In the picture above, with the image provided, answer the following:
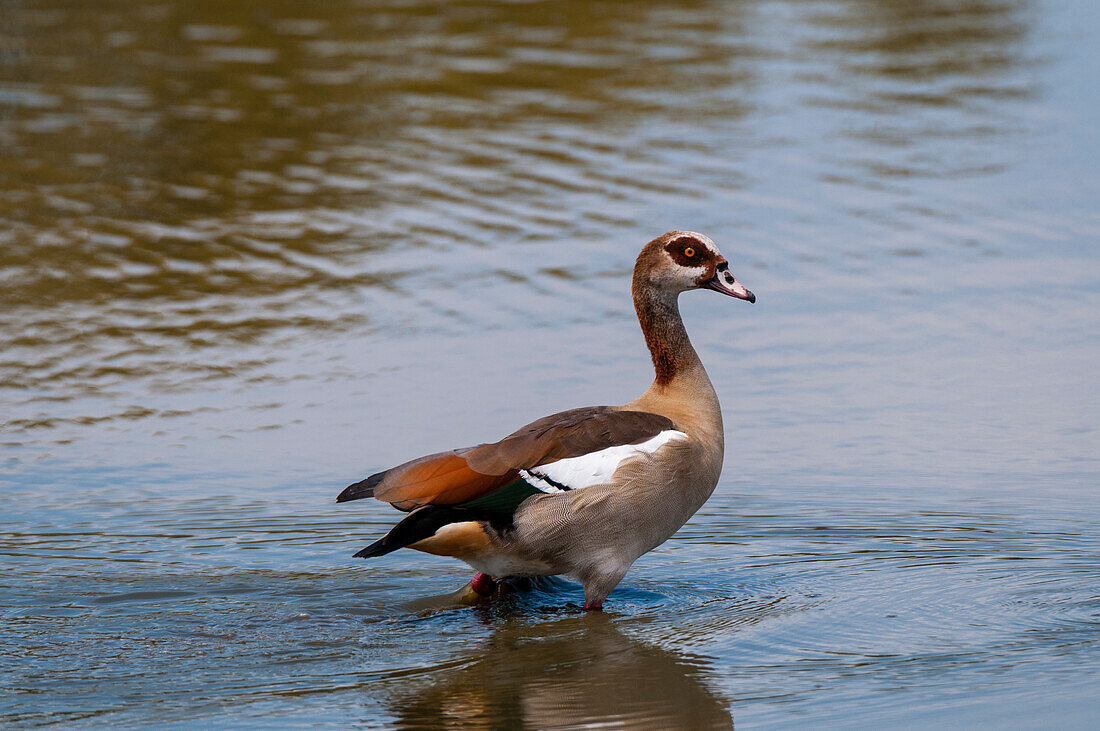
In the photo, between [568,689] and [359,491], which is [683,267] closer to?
[359,491]

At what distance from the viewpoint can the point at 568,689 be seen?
23.4 ft

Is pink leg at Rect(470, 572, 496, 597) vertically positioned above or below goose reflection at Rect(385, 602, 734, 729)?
above

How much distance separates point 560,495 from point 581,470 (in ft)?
0.53

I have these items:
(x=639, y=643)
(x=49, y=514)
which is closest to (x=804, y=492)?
(x=639, y=643)

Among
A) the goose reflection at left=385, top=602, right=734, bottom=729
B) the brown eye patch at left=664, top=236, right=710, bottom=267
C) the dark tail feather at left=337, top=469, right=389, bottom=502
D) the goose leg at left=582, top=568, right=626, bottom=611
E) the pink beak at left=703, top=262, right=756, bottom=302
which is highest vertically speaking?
the brown eye patch at left=664, top=236, right=710, bottom=267

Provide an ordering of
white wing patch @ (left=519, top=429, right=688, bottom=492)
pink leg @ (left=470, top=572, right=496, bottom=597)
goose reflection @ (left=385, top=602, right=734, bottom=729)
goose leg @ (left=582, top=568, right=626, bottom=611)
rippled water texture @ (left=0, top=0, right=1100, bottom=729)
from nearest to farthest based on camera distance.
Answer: goose reflection @ (left=385, top=602, right=734, bottom=729) < rippled water texture @ (left=0, top=0, right=1100, bottom=729) < white wing patch @ (left=519, top=429, right=688, bottom=492) < goose leg @ (left=582, top=568, right=626, bottom=611) < pink leg @ (left=470, top=572, right=496, bottom=597)

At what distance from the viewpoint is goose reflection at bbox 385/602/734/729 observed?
679cm

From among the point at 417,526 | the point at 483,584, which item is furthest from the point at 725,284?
the point at 417,526

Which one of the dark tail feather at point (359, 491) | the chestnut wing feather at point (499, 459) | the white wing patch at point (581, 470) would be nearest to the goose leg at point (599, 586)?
the white wing patch at point (581, 470)

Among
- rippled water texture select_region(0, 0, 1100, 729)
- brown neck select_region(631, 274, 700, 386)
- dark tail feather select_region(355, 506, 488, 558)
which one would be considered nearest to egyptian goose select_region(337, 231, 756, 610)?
dark tail feather select_region(355, 506, 488, 558)

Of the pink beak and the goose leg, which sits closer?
the goose leg

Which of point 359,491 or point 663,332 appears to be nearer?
point 359,491

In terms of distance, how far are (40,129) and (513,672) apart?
13152 mm

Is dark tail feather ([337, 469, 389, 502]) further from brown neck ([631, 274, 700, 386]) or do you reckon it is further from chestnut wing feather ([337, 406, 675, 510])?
brown neck ([631, 274, 700, 386])
